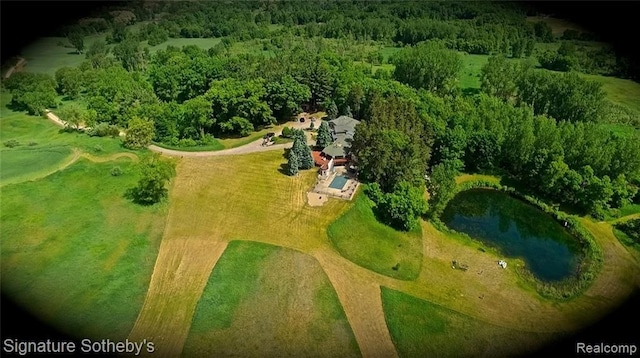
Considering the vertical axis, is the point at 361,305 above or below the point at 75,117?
below

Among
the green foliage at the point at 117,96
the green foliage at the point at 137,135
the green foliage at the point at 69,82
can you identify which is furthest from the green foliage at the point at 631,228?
the green foliage at the point at 69,82

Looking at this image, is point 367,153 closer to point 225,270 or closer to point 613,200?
point 225,270

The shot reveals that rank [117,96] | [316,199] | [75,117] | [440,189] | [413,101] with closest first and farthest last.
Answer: [316,199] → [440,189] → [75,117] → [413,101] → [117,96]

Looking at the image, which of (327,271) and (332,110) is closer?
(327,271)

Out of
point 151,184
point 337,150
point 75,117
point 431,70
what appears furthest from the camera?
point 431,70

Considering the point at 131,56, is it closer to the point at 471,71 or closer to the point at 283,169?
the point at 283,169

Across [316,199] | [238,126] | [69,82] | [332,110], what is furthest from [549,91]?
[69,82]

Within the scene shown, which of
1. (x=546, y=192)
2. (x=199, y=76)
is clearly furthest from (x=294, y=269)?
(x=199, y=76)

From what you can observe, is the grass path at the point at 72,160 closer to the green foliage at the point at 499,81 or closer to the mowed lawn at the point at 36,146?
the mowed lawn at the point at 36,146
